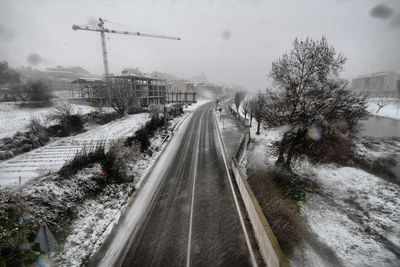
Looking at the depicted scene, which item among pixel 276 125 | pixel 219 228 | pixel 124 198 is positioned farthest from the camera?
pixel 276 125

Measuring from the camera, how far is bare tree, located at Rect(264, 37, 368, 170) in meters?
10.7

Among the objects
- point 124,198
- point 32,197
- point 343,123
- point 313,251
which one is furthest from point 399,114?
point 32,197

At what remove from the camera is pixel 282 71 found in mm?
13344

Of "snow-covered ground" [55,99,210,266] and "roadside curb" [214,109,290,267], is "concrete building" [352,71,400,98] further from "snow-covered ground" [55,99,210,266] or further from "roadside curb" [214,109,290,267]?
"snow-covered ground" [55,99,210,266]

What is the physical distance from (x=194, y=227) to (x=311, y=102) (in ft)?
34.4

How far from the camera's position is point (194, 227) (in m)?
7.43

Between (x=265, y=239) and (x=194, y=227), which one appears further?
(x=194, y=227)

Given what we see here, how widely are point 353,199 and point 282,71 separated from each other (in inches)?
391

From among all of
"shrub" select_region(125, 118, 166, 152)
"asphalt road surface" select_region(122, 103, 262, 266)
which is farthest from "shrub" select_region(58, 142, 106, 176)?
"asphalt road surface" select_region(122, 103, 262, 266)

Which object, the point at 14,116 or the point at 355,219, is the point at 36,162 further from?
the point at 355,219

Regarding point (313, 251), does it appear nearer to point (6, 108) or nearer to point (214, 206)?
point (214, 206)

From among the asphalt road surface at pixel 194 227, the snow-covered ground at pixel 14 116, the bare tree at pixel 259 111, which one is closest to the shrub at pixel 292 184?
the asphalt road surface at pixel 194 227

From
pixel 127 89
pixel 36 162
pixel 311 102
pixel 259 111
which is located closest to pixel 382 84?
pixel 259 111

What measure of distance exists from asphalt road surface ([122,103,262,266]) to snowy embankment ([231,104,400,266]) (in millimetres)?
2164
